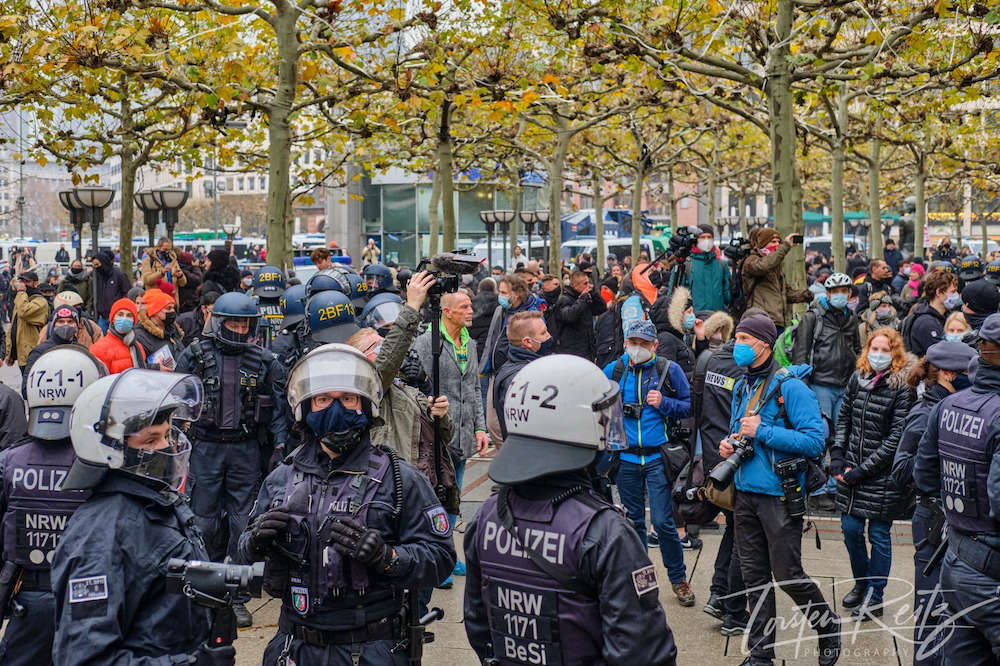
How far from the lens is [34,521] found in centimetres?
424

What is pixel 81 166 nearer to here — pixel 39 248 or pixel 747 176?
pixel 747 176

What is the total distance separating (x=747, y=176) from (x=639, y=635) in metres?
40.3

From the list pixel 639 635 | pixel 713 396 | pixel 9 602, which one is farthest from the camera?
pixel 713 396

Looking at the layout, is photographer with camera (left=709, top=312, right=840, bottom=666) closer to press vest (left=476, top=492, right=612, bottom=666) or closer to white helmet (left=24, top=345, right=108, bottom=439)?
press vest (left=476, top=492, right=612, bottom=666)

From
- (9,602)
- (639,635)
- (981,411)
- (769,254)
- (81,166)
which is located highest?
(81,166)

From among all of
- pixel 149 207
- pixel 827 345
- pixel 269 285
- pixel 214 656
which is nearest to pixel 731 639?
pixel 214 656

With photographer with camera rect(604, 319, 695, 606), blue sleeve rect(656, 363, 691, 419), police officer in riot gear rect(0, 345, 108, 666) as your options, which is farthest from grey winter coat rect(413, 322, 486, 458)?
police officer in riot gear rect(0, 345, 108, 666)

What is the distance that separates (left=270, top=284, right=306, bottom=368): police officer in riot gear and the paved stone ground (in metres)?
1.81

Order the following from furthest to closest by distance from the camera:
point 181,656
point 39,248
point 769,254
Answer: point 39,248, point 769,254, point 181,656

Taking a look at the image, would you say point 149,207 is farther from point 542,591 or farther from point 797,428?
point 542,591

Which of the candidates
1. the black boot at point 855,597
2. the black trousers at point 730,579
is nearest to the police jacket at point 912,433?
the black trousers at point 730,579

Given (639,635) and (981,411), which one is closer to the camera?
(639,635)

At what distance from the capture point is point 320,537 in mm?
3605

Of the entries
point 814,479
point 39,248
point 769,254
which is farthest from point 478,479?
point 39,248
